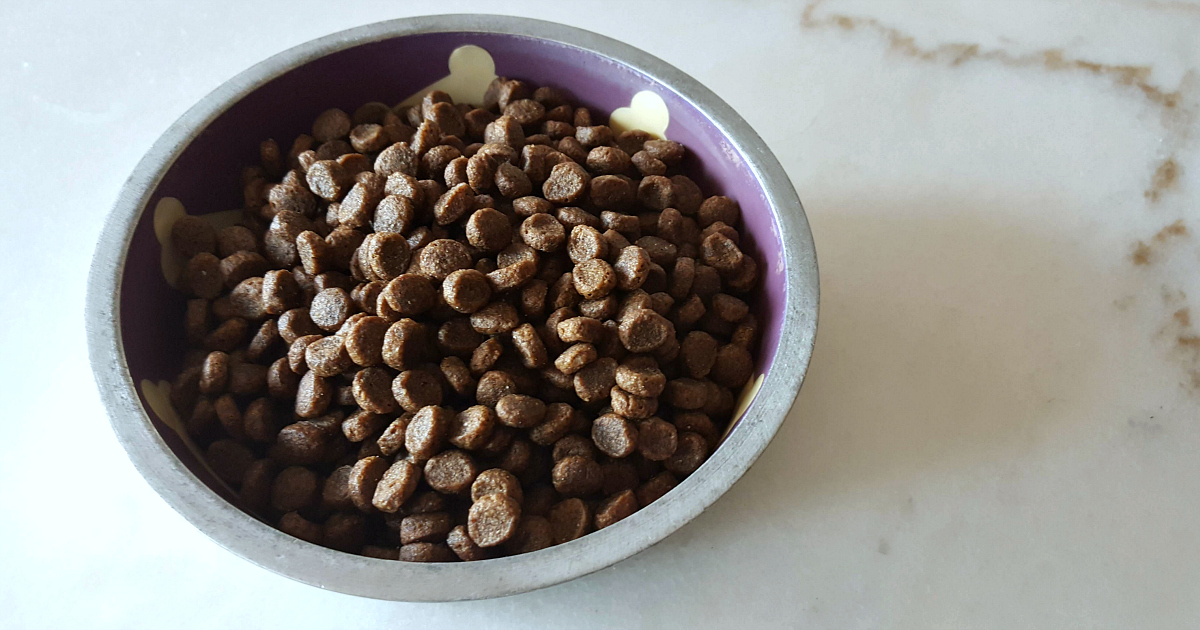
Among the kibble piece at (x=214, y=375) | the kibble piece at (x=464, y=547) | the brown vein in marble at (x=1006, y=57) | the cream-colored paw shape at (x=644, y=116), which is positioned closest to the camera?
the kibble piece at (x=464, y=547)

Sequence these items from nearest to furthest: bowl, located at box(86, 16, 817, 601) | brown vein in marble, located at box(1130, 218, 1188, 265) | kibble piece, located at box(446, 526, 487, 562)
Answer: bowl, located at box(86, 16, 817, 601) → kibble piece, located at box(446, 526, 487, 562) → brown vein in marble, located at box(1130, 218, 1188, 265)

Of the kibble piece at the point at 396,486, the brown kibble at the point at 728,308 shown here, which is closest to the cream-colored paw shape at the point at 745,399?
the brown kibble at the point at 728,308

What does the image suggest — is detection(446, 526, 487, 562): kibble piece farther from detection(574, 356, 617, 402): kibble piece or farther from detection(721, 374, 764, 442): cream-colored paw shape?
detection(721, 374, 764, 442): cream-colored paw shape

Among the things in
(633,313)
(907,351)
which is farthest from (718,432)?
(907,351)

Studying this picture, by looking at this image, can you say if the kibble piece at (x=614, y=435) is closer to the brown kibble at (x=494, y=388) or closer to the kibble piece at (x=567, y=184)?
the brown kibble at (x=494, y=388)

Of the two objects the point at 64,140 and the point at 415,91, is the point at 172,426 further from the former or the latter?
the point at 64,140

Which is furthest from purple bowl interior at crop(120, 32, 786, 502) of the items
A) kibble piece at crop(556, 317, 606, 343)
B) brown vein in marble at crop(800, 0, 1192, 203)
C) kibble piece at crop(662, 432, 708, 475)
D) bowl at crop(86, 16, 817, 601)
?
brown vein in marble at crop(800, 0, 1192, 203)

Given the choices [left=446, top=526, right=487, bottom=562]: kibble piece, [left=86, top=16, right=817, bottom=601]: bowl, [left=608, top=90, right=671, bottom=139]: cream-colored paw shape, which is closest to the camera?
[left=86, top=16, right=817, bottom=601]: bowl

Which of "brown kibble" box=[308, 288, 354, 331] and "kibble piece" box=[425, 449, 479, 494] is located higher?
"brown kibble" box=[308, 288, 354, 331]
